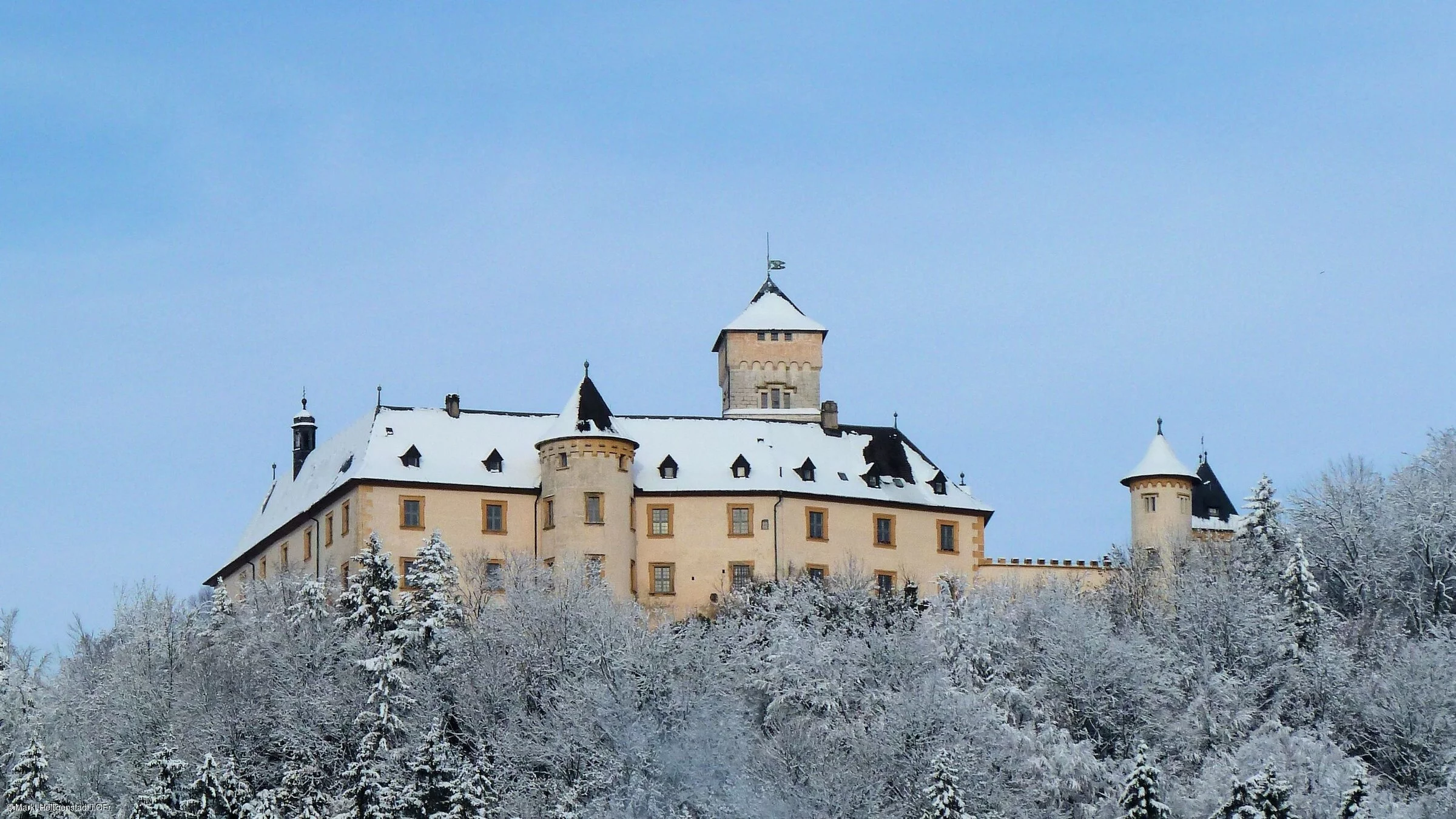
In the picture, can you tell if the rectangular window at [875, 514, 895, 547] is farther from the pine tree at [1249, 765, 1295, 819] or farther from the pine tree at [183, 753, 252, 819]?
the pine tree at [1249, 765, 1295, 819]

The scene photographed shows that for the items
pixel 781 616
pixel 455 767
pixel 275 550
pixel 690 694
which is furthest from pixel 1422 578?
pixel 275 550

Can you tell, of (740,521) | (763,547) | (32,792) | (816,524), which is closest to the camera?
(32,792)

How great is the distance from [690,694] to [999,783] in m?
8.11

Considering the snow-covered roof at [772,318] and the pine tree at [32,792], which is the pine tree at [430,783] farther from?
the snow-covered roof at [772,318]

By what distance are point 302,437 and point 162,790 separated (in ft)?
111

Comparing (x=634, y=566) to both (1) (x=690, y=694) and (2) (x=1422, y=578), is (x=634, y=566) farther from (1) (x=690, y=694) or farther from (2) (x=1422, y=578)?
(2) (x=1422, y=578)

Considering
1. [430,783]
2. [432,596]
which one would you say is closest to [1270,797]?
[430,783]

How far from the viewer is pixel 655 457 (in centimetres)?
8456

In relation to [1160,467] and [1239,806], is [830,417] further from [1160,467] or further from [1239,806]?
[1239,806]

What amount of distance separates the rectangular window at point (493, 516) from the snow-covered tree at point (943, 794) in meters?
26.0

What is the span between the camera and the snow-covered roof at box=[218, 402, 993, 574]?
81750mm

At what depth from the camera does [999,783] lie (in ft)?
198

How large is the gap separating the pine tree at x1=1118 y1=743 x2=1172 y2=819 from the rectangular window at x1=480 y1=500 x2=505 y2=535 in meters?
29.1

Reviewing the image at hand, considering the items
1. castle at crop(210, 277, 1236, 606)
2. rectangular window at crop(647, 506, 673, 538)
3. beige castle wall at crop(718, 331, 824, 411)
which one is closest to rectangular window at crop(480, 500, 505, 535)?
castle at crop(210, 277, 1236, 606)
